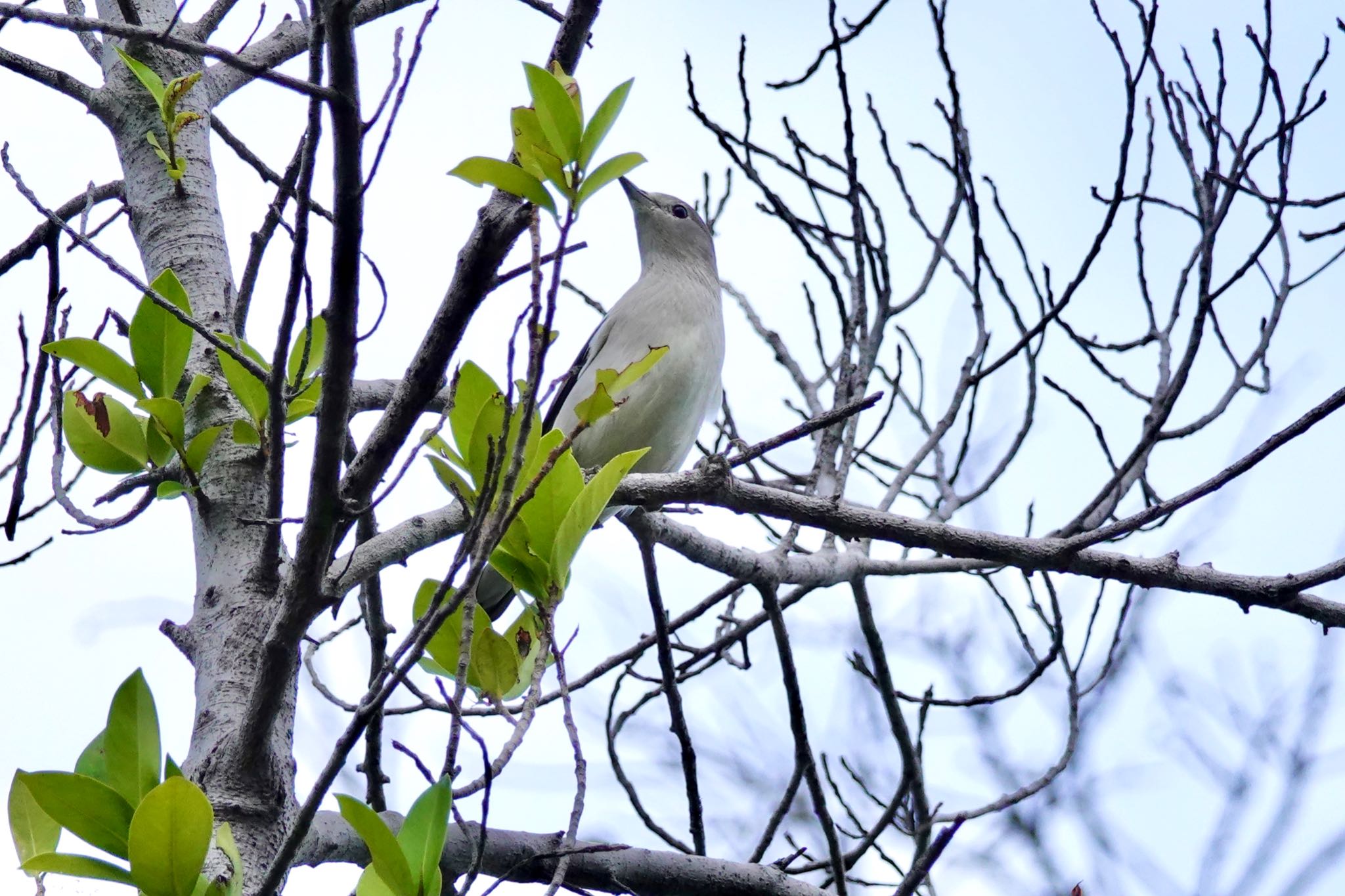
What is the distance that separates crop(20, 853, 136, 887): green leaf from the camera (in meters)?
1.49

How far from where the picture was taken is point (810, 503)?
2.58 metres

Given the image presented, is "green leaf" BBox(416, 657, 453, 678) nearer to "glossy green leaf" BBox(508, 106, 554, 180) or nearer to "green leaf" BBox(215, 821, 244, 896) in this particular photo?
"green leaf" BBox(215, 821, 244, 896)

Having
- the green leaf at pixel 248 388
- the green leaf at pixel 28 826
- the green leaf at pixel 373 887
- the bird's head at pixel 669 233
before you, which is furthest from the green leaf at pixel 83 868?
the bird's head at pixel 669 233

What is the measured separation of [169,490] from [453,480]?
31.3 inches

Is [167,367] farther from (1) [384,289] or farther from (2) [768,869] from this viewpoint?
(2) [768,869]

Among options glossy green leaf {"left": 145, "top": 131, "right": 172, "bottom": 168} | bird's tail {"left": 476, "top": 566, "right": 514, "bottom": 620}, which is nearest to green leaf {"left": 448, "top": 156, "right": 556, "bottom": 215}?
glossy green leaf {"left": 145, "top": 131, "right": 172, "bottom": 168}

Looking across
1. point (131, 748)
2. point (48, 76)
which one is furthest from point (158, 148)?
point (131, 748)

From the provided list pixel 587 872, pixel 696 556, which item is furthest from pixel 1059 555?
pixel 587 872

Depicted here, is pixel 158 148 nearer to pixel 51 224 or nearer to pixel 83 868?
pixel 51 224

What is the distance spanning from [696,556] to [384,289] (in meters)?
1.46

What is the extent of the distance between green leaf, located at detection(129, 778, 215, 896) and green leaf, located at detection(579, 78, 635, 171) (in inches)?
37.8

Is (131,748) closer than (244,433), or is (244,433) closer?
(131,748)

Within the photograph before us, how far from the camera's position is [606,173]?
162 centimetres

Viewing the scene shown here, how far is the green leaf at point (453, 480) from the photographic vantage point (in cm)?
176
